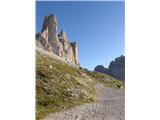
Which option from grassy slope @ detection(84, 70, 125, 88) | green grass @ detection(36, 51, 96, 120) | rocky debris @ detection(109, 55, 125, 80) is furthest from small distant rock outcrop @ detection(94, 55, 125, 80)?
green grass @ detection(36, 51, 96, 120)

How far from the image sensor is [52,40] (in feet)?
248

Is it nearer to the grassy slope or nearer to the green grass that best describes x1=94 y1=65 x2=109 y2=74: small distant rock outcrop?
the grassy slope

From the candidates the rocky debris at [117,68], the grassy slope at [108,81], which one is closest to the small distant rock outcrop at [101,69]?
the rocky debris at [117,68]

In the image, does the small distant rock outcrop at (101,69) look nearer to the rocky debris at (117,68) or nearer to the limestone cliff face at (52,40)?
the rocky debris at (117,68)

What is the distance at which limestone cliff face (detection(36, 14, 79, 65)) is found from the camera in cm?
7020

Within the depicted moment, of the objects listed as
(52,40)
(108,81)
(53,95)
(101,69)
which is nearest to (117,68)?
(101,69)

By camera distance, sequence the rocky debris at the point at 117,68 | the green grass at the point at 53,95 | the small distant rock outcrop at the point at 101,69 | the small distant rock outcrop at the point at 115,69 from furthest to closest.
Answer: the small distant rock outcrop at the point at 101,69 → the small distant rock outcrop at the point at 115,69 → the rocky debris at the point at 117,68 → the green grass at the point at 53,95

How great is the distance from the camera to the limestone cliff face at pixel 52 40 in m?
70.2

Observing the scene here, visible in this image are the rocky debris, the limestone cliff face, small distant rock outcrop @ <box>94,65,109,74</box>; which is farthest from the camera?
small distant rock outcrop @ <box>94,65,109,74</box>

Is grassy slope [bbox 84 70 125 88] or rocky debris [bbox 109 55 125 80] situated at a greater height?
rocky debris [bbox 109 55 125 80]
